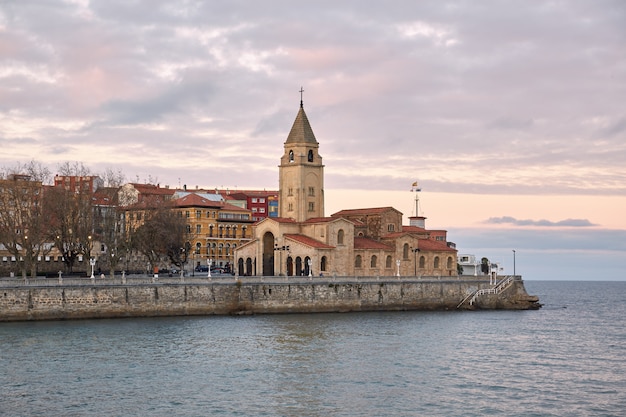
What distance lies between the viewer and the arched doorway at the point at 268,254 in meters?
104

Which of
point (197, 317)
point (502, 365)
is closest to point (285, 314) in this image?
point (197, 317)

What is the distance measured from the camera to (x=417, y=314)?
293ft

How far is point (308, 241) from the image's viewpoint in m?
99.3

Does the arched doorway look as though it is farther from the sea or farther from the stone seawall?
the sea

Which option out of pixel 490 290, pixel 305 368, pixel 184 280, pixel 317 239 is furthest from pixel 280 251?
pixel 305 368

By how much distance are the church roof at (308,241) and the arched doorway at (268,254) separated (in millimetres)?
3514

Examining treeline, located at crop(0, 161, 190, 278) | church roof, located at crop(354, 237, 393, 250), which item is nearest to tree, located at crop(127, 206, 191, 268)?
treeline, located at crop(0, 161, 190, 278)

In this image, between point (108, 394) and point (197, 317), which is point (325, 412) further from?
point (197, 317)

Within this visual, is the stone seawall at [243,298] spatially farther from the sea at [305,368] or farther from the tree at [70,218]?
the tree at [70,218]

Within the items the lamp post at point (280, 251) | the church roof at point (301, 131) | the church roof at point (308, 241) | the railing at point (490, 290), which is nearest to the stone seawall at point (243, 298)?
the railing at point (490, 290)

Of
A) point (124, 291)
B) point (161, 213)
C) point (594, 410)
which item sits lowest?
point (594, 410)

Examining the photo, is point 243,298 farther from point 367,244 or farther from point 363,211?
point 363,211

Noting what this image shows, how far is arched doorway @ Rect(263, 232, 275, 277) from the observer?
341 feet

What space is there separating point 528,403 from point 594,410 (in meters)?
3.17
